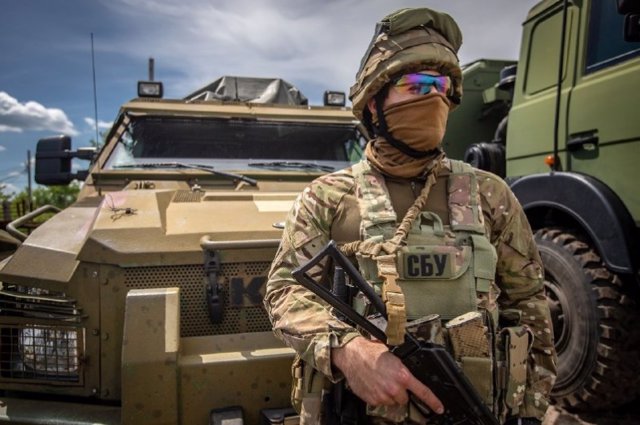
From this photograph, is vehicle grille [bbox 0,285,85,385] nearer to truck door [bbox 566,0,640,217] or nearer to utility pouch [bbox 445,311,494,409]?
utility pouch [bbox 445,311,494,409]

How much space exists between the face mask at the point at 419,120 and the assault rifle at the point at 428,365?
52 centimetres

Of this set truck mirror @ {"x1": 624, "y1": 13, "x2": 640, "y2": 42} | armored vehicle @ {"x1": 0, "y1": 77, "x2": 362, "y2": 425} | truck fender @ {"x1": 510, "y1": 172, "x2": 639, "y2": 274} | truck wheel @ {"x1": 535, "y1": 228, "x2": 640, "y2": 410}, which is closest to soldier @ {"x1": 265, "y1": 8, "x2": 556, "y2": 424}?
armored vehicle @ {"x1": 0, "y1": 77, "x2": 362, "y2": 425}

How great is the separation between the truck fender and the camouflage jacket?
3.95ft

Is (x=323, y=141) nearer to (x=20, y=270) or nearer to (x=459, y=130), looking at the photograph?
(x=459, y=130)

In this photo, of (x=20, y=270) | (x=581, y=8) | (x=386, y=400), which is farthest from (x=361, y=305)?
(x=581, y=8)

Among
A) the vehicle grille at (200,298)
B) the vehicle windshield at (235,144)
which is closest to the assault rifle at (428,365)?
the vehicle grille at (200,298)

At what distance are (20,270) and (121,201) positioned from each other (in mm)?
563

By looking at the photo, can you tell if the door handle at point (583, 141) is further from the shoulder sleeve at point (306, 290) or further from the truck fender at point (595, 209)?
the shoulder sleeve at point (306, 290)

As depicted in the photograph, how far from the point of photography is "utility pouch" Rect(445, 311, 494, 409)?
1.54m

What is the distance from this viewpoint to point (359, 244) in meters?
1.69

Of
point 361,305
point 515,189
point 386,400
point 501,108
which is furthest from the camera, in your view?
point 501,108

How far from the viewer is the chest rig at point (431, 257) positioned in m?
1.63

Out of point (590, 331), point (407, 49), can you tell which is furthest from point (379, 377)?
point (590, 331)

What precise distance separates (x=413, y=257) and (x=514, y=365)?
0.45 m
